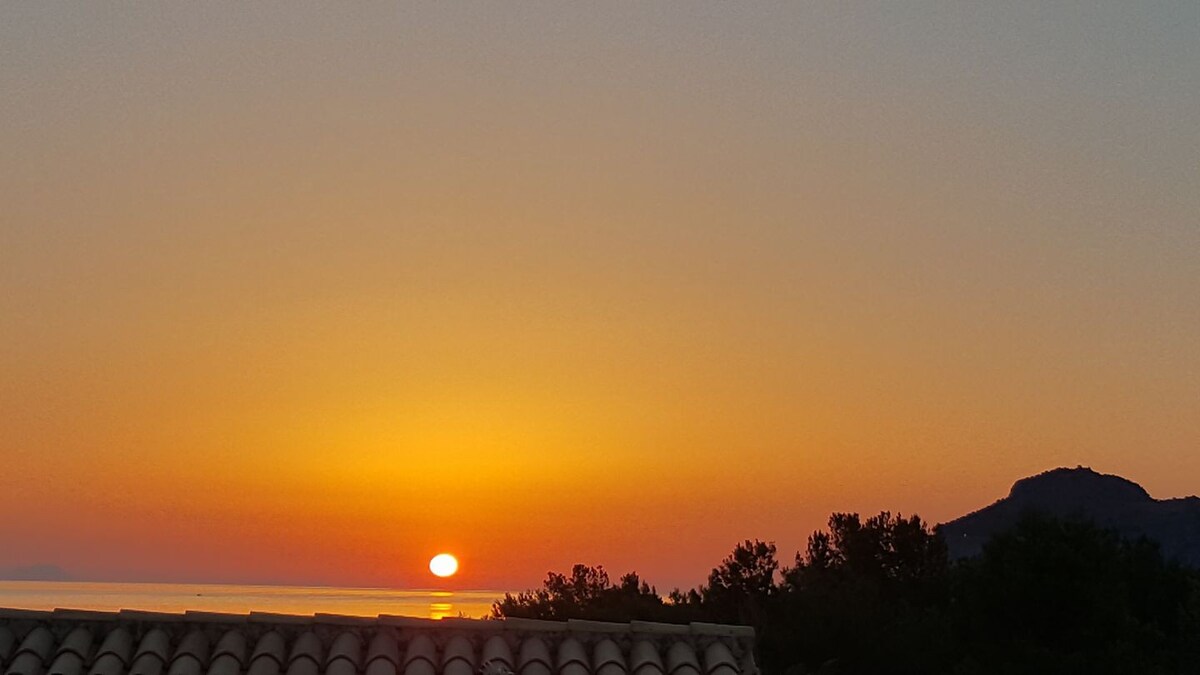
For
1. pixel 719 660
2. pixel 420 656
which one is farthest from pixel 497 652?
pixel 719 660

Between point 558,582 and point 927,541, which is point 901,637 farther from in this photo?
point 558,582

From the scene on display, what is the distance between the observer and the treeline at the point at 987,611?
5519 cm

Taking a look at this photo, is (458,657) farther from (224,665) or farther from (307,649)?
(224,665)

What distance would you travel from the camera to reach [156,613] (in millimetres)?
22703

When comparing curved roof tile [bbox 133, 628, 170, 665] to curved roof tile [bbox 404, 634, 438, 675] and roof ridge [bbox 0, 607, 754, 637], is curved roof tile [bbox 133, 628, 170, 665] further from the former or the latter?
curved roof tile [bbox 404, 634, 438, 675]

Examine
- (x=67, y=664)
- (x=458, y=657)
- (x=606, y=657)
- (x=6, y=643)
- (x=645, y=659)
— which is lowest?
(x=645, y=659)

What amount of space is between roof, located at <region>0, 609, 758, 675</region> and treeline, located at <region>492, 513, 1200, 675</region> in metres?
35.4

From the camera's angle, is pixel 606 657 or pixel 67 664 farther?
pixel 606 657

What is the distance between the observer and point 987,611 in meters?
58.4

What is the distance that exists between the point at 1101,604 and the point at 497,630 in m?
39.2

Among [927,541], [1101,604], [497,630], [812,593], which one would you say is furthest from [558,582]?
[497,630]

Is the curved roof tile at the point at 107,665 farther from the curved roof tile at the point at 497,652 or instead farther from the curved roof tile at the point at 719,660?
the curved roof tile at the point at 719,660

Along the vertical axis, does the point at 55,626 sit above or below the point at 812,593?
below

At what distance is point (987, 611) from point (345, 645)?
4160 centimetres
